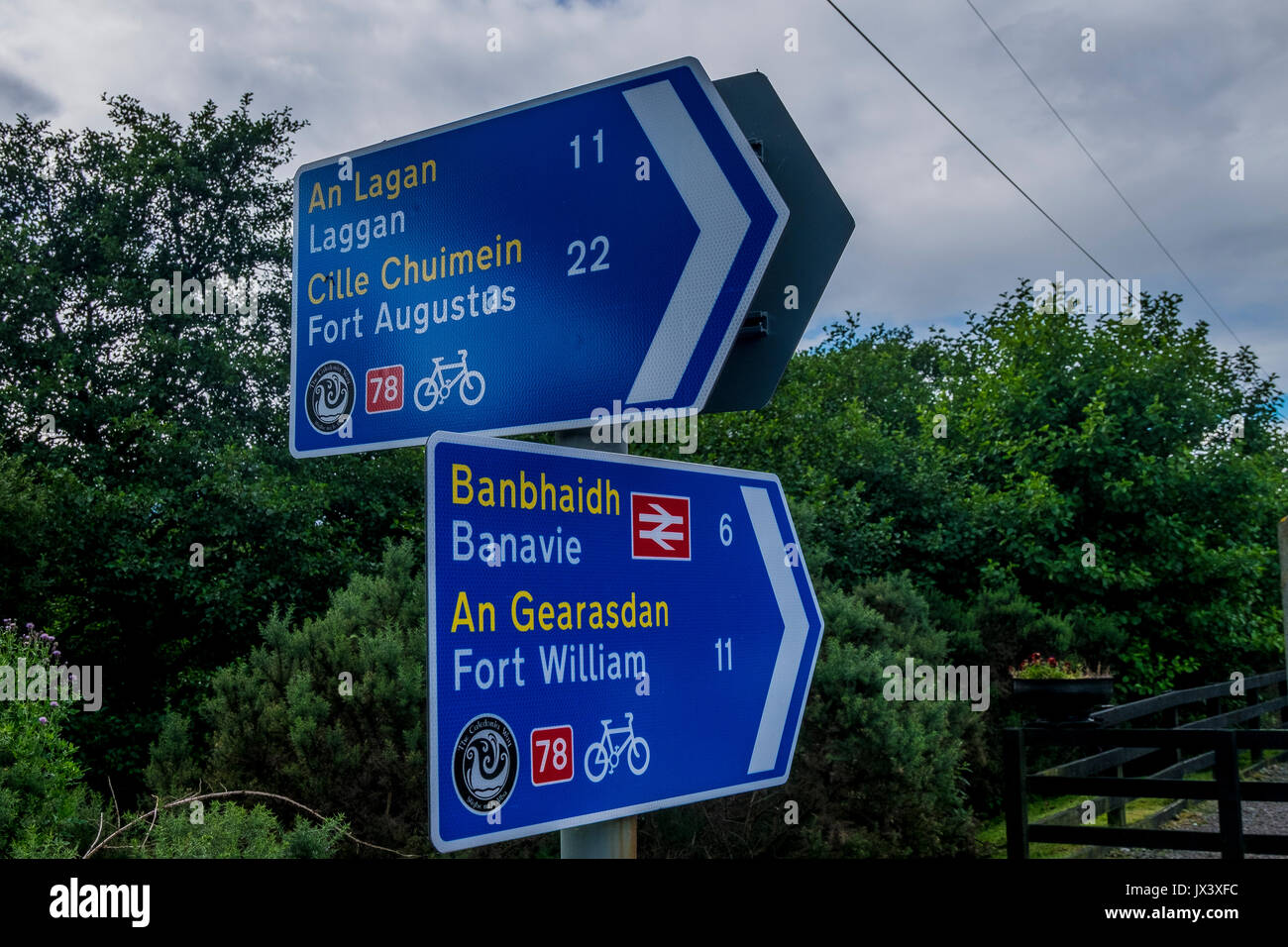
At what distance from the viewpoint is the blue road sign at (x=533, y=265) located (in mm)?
1698

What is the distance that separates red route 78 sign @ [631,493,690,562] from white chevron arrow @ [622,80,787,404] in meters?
0.17

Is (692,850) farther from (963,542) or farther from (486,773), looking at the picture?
(963,542)

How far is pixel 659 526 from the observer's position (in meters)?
1.64

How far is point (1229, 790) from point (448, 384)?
21.8 ft

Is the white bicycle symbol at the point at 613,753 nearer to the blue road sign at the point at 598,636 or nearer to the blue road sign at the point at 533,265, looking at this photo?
the blue road sign at the point at 598,636

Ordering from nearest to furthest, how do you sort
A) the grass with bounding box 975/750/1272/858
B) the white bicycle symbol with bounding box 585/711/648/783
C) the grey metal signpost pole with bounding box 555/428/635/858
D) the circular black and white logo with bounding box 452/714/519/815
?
the circular black and white logo with bounding box 452/714/519/815 < the white bicycle symbol with bounding box 585/711/648/783 < the grey metal signpost pole with bounding box 555/428/635/858 < the grass with bounding box 975/750/1272/858

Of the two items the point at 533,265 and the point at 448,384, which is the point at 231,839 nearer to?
the point at 448,384

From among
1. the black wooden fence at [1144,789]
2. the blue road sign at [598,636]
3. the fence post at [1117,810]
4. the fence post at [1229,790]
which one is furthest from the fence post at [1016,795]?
the blue road sign at [598,636]

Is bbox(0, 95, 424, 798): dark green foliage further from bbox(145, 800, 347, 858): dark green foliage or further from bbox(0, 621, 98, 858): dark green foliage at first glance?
bbox(145, 800, 347, 858): dark green foliage

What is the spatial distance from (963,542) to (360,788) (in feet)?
31.3

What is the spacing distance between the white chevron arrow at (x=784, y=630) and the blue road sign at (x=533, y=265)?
30 centimetres

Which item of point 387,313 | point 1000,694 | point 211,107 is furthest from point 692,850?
point 211,107

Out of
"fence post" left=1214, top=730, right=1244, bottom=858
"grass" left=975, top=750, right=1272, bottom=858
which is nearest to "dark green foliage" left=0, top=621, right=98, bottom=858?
"grass" left=975, top=750, right=1272, bottom=858

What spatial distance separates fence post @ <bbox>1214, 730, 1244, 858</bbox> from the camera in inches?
256
